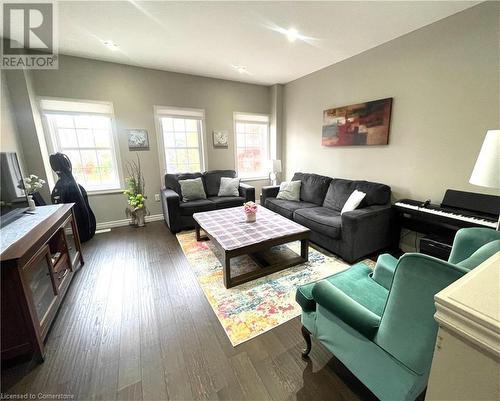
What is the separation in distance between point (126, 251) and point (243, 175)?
291 centimetres

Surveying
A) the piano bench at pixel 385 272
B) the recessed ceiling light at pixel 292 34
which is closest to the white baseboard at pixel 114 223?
the recessed ceiling light at pixel 292 34

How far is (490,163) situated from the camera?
1.36 meters

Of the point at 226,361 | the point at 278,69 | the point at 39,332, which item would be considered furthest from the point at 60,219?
the point at 278,69

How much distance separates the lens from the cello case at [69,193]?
310 cm

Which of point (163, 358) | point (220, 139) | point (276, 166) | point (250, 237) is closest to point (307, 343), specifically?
point (163, 358)

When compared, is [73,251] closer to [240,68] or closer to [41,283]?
[41,283]

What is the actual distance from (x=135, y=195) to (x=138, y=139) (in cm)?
99

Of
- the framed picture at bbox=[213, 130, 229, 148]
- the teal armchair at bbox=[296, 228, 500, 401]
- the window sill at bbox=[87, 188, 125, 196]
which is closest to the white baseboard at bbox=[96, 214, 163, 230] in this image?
the window sill at bbox=[87, 188, 125, 196]

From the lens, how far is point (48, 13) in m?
2.21

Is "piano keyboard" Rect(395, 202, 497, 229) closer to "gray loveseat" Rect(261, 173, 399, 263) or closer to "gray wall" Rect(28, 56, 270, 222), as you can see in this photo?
"gray loveseat" Rect(261, 173, 399, 263)

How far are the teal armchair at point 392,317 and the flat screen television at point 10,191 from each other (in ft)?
7.85

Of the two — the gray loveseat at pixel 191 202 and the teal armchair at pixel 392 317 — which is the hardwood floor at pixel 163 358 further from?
the gray loveseat at pixel 191 202

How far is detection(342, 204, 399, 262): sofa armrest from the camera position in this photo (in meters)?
2.48

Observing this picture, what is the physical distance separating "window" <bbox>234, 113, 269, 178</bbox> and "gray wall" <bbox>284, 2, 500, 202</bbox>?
176cm
